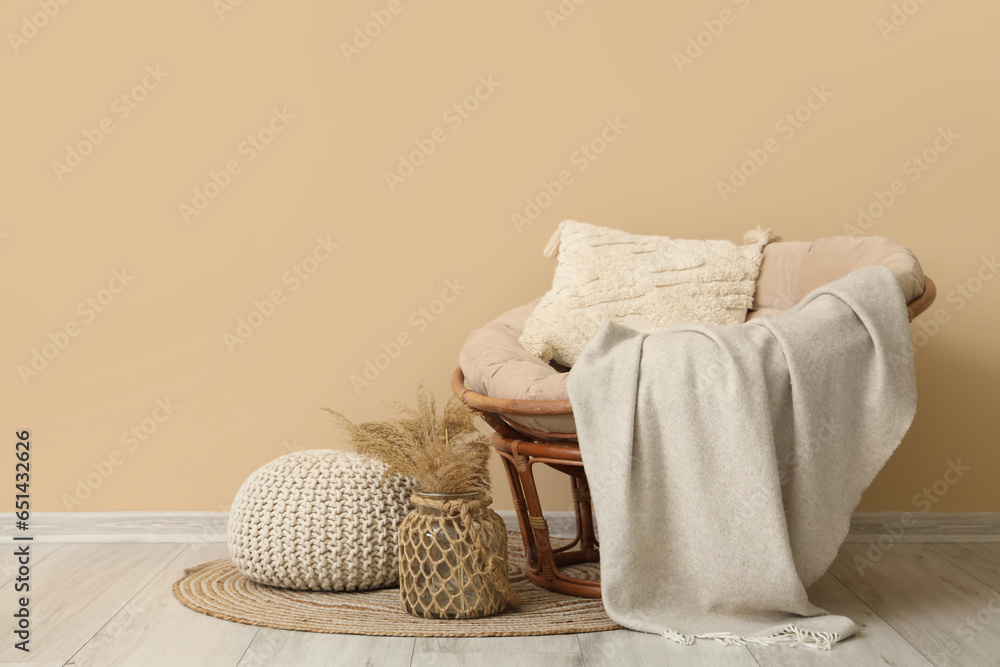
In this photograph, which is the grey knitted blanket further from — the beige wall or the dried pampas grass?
the beige wall

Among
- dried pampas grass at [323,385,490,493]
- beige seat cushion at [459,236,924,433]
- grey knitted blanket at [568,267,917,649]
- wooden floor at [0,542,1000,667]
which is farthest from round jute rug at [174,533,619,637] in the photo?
beige seat cushion at [459,236,924,433]

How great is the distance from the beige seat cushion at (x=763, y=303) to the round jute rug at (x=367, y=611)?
37cm

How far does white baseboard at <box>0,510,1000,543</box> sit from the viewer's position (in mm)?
2393

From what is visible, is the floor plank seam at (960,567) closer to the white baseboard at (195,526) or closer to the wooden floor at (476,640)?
the wooden floor at (476,640)

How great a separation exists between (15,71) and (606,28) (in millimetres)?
1690

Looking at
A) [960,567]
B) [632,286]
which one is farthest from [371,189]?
[960,567]

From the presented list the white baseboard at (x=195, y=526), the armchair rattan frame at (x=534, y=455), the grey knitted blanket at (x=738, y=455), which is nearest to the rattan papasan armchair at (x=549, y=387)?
the armchair rattan frame at (x=534, y=455)

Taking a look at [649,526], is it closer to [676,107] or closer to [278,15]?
[676,107]

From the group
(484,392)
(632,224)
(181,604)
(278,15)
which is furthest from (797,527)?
(278,15)

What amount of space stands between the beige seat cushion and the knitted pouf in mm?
328

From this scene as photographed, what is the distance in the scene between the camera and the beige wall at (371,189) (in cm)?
240

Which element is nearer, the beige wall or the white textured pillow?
the white textured pillow

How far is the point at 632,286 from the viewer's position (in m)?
2.08

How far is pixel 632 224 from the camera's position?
2434 mm
